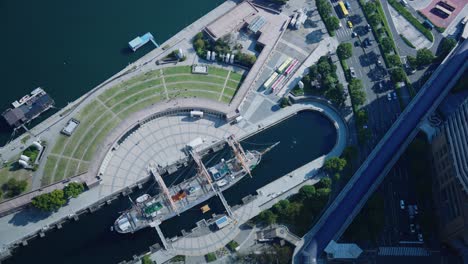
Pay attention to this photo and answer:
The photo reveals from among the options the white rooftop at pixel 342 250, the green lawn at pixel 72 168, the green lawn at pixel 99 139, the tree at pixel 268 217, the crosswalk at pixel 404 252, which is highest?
the green lawn at pixel 99 139

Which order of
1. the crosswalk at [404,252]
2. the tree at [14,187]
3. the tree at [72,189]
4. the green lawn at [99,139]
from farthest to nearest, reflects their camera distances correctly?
the green lawn at [99,139] → the crosswalk at [404,252] → the tree at [14,187] → the tree at [72,189]

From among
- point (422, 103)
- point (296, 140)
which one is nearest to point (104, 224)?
point (296, 140)

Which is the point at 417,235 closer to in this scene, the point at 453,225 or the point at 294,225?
the point at 453,225

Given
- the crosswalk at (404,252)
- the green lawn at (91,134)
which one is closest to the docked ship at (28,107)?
the green lawn at (91,134)

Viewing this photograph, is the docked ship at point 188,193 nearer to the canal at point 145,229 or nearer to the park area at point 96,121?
the canal at point 145,229

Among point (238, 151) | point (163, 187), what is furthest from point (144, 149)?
point (238, 151)

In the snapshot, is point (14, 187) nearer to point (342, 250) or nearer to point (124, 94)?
point (124, 94)
